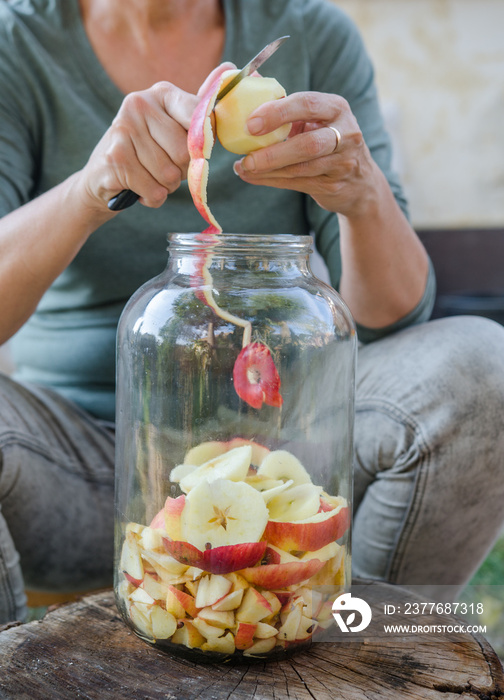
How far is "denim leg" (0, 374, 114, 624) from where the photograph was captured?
0.86 meters

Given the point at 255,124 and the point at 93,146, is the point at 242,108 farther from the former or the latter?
the point at 93,146

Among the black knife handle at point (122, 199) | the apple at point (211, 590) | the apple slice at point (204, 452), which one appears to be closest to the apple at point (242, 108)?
the black knife handle at point (122, 199)

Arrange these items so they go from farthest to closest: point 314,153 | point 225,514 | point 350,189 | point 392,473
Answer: point 392,473 → point 350,189 → point 314,153 → point 225,514

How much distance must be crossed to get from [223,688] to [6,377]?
0.55 meters

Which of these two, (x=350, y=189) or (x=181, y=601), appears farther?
(x=350, y=189)

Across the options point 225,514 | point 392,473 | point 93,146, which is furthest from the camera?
point 93,146

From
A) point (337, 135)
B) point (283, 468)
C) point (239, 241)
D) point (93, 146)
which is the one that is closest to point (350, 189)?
point (337, 135)

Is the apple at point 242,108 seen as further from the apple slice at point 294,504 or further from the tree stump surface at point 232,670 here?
the tree stump surface at point 232,670

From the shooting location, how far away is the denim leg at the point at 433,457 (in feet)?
2.88

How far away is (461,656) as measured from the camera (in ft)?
2.05

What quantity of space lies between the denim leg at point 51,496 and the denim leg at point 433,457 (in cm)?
35

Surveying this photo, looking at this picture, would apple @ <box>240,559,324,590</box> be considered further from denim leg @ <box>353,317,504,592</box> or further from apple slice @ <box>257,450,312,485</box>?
denim leg @ <box>353,317,504,592</box>

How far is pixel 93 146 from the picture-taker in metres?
1.04

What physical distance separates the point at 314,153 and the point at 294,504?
1.04ft
